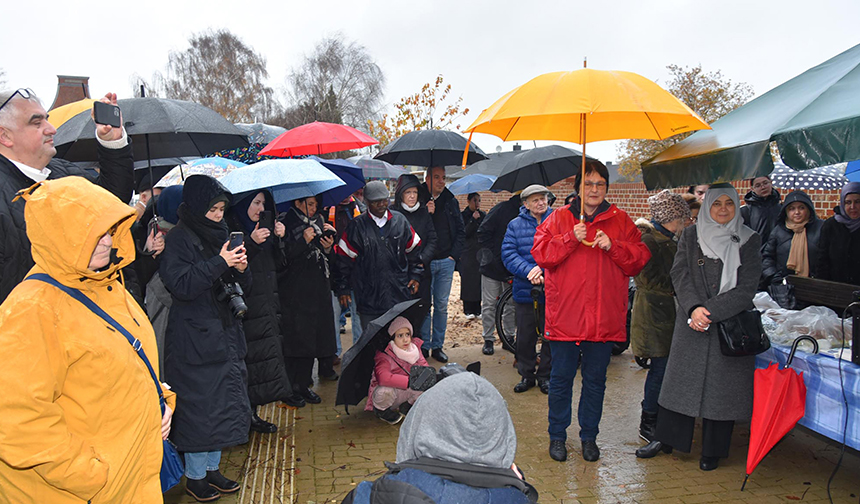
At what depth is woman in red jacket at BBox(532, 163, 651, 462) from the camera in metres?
4.05

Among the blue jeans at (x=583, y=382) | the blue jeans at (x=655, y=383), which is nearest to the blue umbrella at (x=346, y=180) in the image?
the blue jeans at (x=583, y=382)

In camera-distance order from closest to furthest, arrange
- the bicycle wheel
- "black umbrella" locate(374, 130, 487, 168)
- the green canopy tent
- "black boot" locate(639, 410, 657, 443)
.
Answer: the green canopy tent
"black boot" locate(639, 410, 657, 443)
"black umbrella" locate(374, 130, 487, 168)
the bicycle wheel

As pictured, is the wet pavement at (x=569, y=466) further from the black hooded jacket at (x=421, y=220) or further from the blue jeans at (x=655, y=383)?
the black hooded jacket at (x=421, y=220)

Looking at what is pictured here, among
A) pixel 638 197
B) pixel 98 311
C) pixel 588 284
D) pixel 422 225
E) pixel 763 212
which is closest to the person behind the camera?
pixel 98 311

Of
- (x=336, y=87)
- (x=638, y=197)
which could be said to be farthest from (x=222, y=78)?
(x=638, y=197)

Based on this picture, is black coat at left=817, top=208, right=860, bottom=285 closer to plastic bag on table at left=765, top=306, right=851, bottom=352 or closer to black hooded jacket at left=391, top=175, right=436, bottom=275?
plastic bag on table at left=765, top=306, right=851, bottom=352

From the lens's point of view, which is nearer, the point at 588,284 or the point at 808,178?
the point at 588,284

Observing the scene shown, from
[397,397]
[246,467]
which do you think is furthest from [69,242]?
[397,397]

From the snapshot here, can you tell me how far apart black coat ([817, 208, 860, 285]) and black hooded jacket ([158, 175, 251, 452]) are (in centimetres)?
516

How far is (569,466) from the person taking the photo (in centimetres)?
421

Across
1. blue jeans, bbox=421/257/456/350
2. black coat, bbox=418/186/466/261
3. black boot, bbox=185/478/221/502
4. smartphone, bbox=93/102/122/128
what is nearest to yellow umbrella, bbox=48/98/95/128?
smartphone, bbox=93/102/122/128

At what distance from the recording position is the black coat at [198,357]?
3.45m

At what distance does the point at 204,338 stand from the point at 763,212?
591cm

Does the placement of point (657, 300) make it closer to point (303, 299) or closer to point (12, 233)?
point (303, 299)
